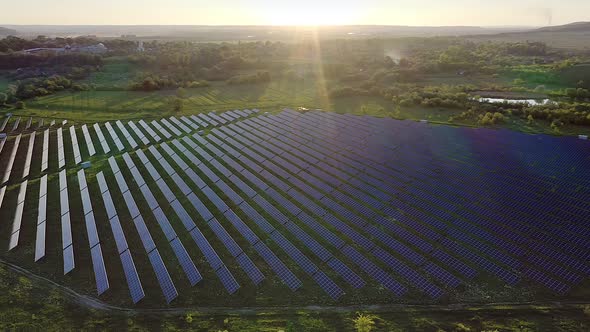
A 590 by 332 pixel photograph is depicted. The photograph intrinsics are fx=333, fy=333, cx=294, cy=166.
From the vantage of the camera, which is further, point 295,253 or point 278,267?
point 295,253

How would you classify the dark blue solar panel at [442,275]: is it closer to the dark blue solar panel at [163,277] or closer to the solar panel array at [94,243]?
the dark blue solar panel at [163,277]

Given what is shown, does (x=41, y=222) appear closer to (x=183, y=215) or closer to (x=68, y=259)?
(x=68, y=259)

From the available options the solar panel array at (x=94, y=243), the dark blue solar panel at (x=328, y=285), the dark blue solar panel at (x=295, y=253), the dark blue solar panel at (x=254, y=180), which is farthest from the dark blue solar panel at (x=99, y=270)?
the dark blue solar panel at (x=254, y=180)

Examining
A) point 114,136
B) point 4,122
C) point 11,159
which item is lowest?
point 11,159

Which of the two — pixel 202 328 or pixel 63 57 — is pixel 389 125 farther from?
pixel 63 57

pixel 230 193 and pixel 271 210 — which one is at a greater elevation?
pixel 230 193

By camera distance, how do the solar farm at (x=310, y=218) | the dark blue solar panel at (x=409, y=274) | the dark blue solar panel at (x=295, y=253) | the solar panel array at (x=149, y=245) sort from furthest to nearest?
the dark blue solar panel at (x=295, y=253) → the solar panel array at (x=149, y=245) → the solar farm at (x=310, y=218) → the dark blue solar panel at (x=409, y=274)

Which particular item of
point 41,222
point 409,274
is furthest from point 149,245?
point 409,274

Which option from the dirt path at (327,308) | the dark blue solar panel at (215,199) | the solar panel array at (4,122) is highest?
the solar panel array at (4,122)
